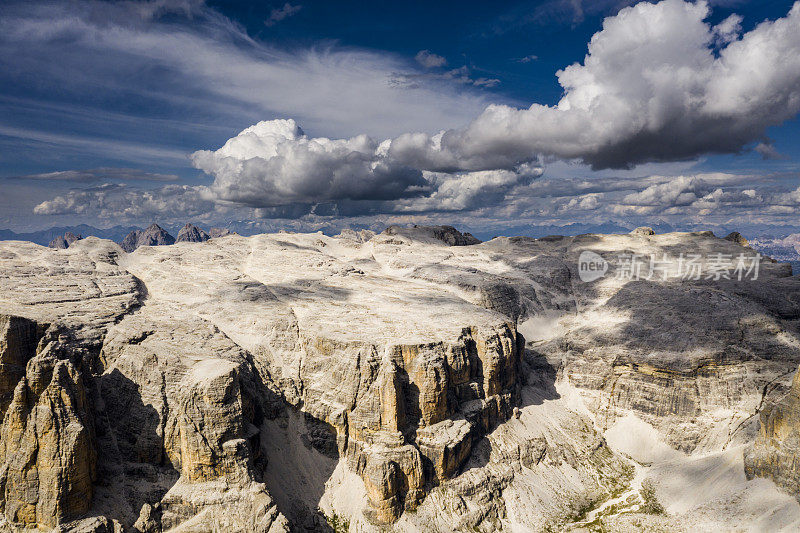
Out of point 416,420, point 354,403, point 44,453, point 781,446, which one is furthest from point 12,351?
point 781,446

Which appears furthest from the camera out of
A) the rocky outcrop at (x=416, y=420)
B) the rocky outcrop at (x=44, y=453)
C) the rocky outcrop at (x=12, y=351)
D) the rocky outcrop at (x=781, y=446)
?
the rocky outcrop at (x=416, y=420)

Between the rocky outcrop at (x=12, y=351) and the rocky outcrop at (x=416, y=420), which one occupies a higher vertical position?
the rocky outcrop at (x=12, y=351)

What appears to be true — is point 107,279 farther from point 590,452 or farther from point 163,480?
point 590,452

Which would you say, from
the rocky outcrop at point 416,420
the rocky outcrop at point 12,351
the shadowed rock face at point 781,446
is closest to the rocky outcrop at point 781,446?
the shadowed rock face at point 781,446

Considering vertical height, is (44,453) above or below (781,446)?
above

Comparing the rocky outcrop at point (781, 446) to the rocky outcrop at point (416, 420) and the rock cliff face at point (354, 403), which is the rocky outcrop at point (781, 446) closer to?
the rock cliff face at point (354, 403)

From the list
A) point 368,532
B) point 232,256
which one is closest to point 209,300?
point 232,256

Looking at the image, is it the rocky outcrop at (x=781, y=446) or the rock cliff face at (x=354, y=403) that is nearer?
the rock cliff face at (x=354, y=403)

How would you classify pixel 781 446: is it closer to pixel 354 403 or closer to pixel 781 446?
pixel 781 446

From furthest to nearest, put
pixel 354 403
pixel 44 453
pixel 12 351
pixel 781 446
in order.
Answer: pixel 354 403
pixel 781 446
pixel 12 351
pixel 44 453
